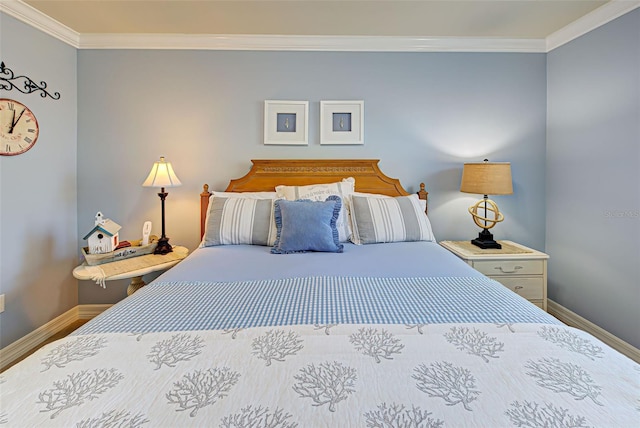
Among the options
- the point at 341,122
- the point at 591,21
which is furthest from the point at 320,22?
the point at 591,21

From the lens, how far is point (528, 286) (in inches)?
86.7

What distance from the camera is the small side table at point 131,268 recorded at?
1854mm

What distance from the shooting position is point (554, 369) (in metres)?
0.71

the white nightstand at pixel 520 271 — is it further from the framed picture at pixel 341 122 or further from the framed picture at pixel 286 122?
the framed picture at pixel 286 122

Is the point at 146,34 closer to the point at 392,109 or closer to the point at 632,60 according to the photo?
the point at 392,109

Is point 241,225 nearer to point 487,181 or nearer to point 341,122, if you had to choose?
point 341,122

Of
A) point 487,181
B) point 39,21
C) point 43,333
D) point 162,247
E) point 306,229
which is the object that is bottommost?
point 43,333

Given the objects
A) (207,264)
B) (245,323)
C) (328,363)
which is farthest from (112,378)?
(207,264)

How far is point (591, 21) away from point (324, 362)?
3.09 metres

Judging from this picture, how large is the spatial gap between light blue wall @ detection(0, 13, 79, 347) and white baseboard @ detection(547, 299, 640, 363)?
13.9 feet

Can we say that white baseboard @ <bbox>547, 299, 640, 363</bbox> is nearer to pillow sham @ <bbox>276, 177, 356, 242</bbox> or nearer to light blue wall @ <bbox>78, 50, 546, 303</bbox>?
light blue wall @ <bbox>78, 50, 546, 303</bbox>

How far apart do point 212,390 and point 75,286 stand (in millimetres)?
2775

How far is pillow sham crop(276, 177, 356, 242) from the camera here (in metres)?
2.10

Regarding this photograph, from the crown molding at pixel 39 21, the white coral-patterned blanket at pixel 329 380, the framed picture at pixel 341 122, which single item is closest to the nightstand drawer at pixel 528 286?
the white coral-patterned blanket at pixel 329 380
